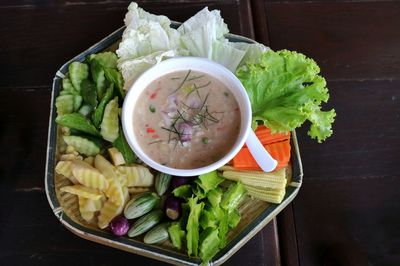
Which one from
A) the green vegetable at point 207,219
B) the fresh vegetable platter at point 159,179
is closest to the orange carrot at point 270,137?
the fresh vegetable platter at point 159,179

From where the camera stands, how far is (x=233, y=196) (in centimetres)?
117

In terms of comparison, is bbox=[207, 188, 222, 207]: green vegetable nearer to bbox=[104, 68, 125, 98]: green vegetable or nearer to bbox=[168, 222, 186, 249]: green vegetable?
bbox=[168, 222, 186, 249]: green vegetable

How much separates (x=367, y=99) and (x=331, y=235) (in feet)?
1.55

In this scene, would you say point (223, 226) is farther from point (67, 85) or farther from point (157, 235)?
point (67, 85)

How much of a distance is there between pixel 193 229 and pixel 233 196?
0.45 feet

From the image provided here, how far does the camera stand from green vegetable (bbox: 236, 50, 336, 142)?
1.22 meters

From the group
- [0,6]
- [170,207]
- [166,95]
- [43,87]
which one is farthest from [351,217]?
[0,6]

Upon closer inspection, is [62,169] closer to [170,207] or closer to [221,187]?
[170,207]

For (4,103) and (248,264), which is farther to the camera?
(4,103)

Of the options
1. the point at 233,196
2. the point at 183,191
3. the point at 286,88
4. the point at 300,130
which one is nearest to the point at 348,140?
the point at 300,130

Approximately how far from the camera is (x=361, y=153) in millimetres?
1408

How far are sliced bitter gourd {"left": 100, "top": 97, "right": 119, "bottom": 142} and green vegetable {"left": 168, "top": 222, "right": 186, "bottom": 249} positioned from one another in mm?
289

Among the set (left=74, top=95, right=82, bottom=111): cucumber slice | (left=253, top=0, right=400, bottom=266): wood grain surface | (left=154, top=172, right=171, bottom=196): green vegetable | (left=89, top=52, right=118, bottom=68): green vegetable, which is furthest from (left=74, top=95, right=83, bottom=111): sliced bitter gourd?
(left=253, top=0, right=400, bottom=266): wood grain surface

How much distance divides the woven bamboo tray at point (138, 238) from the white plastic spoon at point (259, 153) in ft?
0.30
